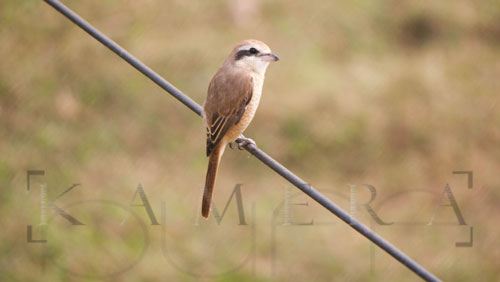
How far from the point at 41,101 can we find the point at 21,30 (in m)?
0.78

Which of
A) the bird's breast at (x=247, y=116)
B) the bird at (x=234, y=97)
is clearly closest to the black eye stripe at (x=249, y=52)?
the bird at (x=234, y=97)

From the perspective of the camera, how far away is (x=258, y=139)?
534 centimetres

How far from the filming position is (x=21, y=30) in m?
5.49

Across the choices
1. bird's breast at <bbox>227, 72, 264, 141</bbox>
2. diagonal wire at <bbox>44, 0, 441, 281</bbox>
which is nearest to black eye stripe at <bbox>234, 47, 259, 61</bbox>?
bird's breast at <bbox>227, 72, 264, 141</bbox>

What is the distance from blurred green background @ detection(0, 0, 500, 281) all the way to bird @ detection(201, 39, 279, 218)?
1.45 m

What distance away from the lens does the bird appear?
311 cm

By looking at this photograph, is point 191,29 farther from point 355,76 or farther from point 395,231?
point 395,231

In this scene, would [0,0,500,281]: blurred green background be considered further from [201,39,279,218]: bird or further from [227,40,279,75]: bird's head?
[227,40,279,75]: bird's head

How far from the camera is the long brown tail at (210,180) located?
287 centimetres

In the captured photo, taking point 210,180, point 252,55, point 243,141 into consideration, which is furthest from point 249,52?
point 210,180

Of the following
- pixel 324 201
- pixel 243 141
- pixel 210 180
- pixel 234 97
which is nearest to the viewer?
pixel 324 201

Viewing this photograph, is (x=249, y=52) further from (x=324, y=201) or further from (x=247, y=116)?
(x=324, y=201)

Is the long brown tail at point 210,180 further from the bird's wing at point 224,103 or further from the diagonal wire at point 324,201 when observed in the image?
the diagonal wire at point 324,201

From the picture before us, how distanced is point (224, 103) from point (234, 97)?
62 mm
